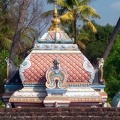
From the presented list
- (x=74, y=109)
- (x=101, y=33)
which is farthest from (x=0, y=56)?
(x=101, y=33)

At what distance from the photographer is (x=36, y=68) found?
11812 mm

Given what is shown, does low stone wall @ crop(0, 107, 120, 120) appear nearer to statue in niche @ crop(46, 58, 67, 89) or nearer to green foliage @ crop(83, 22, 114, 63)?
statue in niche @ crop(46, 58, 67, 89)

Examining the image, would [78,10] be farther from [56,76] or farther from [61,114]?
[61,114]

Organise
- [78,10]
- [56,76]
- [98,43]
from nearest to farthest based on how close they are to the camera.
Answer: [56,76]
[78,10]
[98,43]

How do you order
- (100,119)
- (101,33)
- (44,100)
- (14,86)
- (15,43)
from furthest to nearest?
(101,33)
(15,43)
(14,86)
(44,100)
(100,119)

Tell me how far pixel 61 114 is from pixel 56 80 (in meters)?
2.71

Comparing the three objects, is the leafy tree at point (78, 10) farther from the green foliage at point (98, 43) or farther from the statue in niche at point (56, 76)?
the statue in niche at point (56, 76)

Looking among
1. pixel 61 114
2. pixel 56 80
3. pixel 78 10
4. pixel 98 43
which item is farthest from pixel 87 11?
pixel 61 114

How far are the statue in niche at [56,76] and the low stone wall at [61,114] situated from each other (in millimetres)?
2404

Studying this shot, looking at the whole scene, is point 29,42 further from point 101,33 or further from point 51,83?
point 101,33

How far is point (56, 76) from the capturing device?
11.5 m

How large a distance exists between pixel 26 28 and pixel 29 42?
2.41 feet

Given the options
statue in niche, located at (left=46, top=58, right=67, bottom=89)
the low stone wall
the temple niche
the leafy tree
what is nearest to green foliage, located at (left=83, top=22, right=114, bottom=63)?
the leafy tree

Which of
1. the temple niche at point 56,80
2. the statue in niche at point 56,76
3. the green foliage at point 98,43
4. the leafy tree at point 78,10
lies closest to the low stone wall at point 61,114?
the temple niche at point 56,80
